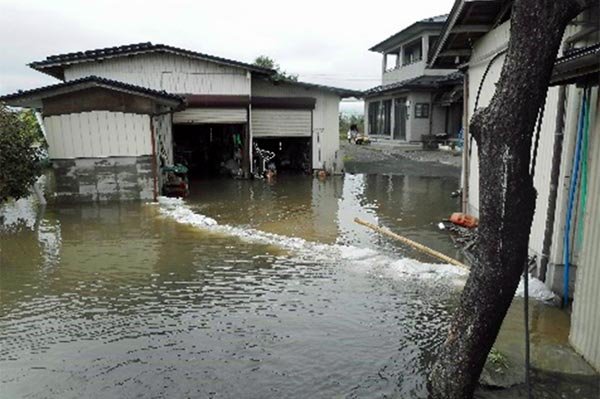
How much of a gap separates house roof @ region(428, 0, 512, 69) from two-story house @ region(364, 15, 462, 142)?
14239mm

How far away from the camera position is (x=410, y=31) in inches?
1221

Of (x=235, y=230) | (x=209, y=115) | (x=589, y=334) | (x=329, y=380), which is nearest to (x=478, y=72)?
(x=235, y=230)

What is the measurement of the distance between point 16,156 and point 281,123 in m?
11.4

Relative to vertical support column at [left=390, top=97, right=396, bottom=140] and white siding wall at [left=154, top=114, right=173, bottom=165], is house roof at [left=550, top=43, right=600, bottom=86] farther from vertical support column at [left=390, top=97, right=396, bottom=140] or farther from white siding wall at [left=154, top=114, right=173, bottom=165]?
vertical support column at [left=390, top=97, right=396, bottom=140]

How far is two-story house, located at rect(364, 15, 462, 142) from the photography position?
28922 mm

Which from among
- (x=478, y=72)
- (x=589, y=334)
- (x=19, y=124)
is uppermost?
(x=478, y=72)

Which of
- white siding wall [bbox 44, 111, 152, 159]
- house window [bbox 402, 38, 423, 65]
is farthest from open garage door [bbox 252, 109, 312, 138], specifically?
house window [bbox 402, 38, 423, 65]

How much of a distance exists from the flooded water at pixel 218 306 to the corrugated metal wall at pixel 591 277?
1536mm

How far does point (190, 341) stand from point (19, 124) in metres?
9.92

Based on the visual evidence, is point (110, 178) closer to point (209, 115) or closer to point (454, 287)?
point (209, 115)

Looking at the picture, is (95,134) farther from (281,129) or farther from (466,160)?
(466,160)

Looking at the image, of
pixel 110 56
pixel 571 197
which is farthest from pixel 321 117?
pixel 571 197

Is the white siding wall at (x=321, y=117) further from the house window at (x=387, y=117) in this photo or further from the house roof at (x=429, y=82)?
the house window at (x=387, y=117)

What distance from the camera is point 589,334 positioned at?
4945 millimetres
